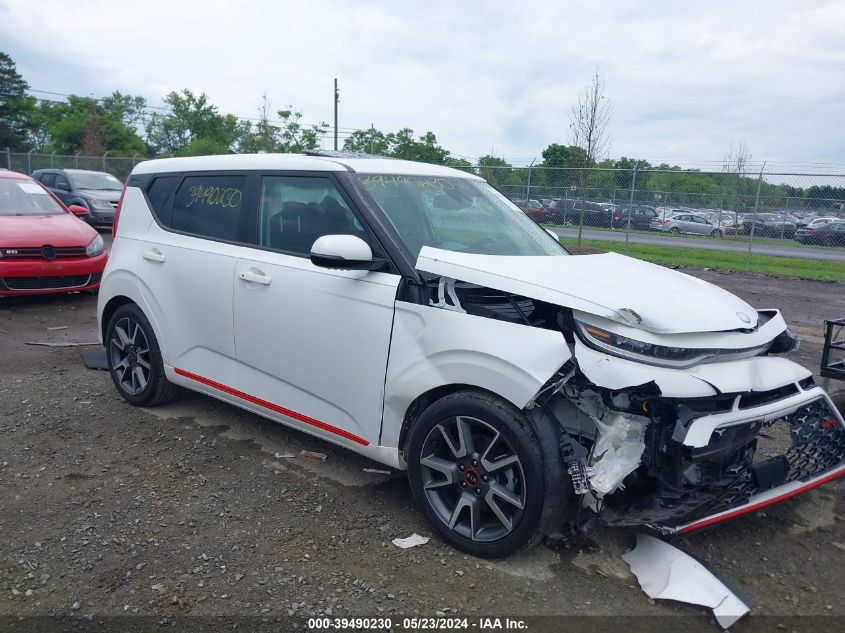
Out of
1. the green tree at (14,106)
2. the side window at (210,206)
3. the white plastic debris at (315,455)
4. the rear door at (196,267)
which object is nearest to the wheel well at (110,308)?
the rear door at (196,267)

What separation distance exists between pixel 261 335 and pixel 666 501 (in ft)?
7.91

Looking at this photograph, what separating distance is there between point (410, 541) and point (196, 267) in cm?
230

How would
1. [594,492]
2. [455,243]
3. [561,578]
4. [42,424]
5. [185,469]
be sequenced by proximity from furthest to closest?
[42,424] < [185,469] < [455,243] < [561,578] < [594,492]

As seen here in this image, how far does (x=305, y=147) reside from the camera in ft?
138

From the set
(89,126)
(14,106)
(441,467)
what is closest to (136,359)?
(441,467)

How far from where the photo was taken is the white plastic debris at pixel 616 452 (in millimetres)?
2904

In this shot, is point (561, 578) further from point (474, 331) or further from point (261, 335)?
point (261, 335)

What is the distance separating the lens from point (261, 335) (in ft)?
13.5

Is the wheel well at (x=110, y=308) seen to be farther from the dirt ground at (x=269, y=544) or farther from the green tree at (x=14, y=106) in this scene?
the green tree at (x=14, y=106)

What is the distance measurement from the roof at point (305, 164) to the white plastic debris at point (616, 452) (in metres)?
2.04

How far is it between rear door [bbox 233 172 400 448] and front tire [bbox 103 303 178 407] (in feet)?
3.29

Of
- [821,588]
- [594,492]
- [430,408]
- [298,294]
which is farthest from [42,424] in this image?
[821,588]

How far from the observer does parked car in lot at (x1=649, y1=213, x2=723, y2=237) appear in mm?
17750

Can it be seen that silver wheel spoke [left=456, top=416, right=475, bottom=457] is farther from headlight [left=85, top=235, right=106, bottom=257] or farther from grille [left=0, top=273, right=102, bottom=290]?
headlight [left=85, top=235, right=106, bottom=257]
